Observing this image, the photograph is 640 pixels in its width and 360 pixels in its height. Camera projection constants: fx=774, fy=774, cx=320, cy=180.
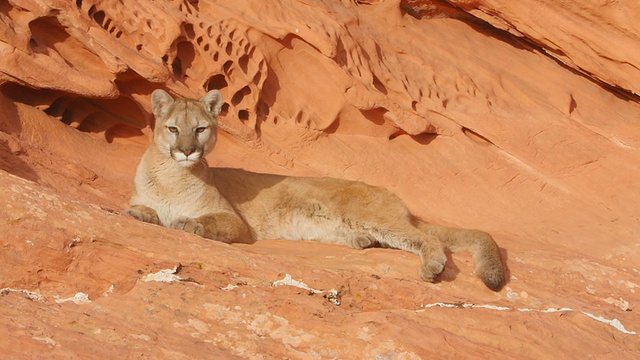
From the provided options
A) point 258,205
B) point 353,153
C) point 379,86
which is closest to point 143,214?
point 258,205

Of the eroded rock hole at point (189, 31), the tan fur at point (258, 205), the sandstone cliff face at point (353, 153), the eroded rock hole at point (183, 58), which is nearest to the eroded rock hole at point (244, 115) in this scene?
the sandstone cliff face at point (353, 153)

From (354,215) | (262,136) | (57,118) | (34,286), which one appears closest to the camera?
(34,286)

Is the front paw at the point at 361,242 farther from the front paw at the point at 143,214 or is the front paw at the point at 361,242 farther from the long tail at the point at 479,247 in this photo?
the front paw at the point at 143,214

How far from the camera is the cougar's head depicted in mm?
7008

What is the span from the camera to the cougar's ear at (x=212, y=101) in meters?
7.50

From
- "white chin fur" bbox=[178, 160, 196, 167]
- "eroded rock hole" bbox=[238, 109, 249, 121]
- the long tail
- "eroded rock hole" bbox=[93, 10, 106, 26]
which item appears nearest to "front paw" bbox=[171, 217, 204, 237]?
"white chin fur" bbox=[178, 160, 196, 167]

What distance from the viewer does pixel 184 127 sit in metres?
7.16

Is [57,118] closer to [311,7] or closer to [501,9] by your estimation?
[311,7]

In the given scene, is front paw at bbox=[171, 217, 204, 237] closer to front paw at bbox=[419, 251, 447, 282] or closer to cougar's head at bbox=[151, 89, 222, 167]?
cougar's head at bbox=[151, 89, 222, 167]

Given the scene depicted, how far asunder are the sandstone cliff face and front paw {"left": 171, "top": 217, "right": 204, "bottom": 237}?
551mm

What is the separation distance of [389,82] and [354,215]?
2477mm

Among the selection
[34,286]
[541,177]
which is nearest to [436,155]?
[541,177]

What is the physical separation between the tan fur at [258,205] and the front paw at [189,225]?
1cm

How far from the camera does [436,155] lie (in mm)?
9586
